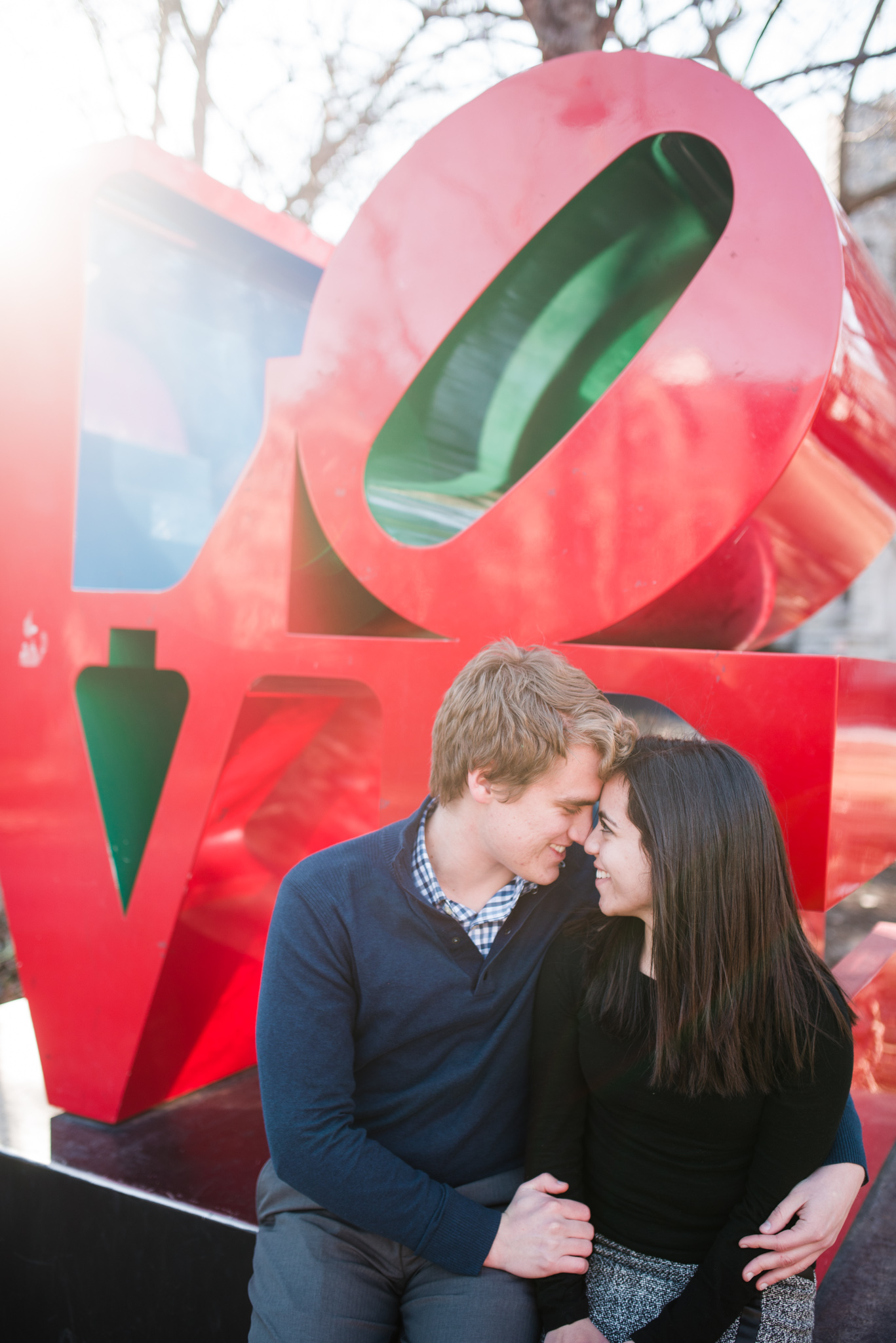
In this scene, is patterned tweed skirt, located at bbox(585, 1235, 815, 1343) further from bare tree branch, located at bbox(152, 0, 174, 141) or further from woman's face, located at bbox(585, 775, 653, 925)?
bare tree branch, located at bbox(152, 0, 174, 141)

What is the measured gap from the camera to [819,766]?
1.77m

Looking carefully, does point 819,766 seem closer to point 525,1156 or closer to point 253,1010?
point 525,1156

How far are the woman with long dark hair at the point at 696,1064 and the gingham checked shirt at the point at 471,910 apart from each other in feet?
0.67

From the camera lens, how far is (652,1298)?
1.58 metres

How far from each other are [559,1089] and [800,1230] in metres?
0.41

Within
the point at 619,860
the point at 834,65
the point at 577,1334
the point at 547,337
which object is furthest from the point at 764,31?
the point at 577,1334

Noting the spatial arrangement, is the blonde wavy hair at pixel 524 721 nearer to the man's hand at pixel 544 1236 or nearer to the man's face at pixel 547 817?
the man's face at pixel 547 817

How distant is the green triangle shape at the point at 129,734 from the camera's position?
289 centimetres

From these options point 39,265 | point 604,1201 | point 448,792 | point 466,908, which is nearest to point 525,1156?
point 604,1201

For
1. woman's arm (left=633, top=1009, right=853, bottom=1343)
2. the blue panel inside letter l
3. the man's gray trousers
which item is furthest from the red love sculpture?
the man's gray trousers

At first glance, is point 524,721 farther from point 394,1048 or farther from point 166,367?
point 166,367

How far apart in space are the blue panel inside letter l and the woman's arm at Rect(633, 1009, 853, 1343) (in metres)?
2.45

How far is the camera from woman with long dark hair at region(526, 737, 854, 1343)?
1.52 metres

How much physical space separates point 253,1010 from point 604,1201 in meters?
1.88
